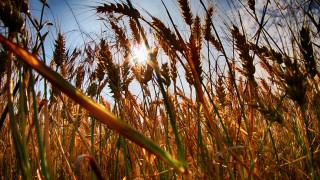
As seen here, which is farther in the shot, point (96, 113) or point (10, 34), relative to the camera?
point (10, 34)

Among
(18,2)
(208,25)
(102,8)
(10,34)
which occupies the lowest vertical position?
(10,34)

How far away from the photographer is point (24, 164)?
0.74 meters

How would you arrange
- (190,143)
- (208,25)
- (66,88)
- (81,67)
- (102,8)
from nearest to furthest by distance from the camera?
(66,88), (102,8), (190,143), (208,25), (81,67)

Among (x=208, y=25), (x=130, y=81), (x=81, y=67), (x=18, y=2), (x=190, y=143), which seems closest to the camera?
(x=18, y=2)

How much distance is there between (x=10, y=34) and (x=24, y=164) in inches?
12.7

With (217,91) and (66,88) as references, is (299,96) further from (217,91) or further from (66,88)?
(217,91)

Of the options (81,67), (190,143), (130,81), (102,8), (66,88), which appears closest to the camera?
(66,88)

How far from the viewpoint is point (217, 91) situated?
Result: 169 cm

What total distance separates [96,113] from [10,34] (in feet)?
1.47

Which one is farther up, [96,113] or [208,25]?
[208,25]

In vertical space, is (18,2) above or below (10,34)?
above

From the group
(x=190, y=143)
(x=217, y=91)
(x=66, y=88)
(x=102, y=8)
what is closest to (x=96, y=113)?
(x=66, y=88)

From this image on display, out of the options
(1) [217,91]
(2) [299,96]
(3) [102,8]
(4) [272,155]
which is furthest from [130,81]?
(2) [299,96]

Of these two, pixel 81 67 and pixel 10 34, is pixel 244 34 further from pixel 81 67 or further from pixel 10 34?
pixel 81 67
